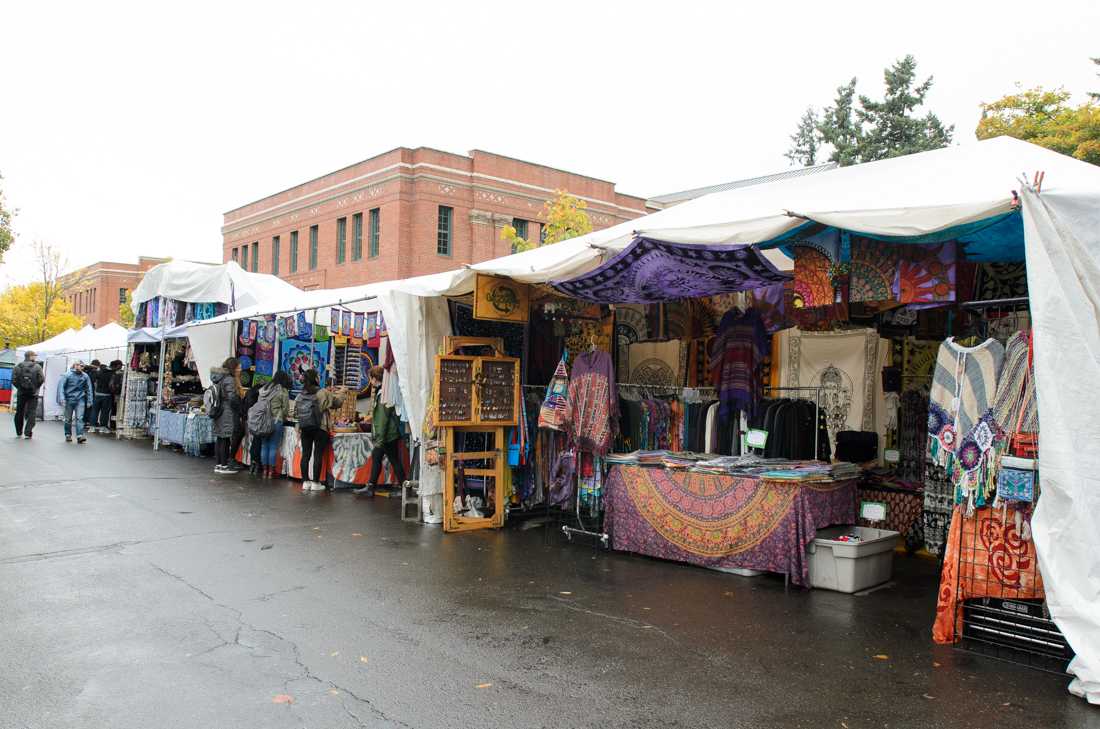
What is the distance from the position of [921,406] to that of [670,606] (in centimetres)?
434

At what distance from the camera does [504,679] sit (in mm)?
4520

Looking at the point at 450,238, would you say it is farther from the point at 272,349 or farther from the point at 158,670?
the point at 158,670

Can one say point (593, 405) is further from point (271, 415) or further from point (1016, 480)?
point (271, 415)

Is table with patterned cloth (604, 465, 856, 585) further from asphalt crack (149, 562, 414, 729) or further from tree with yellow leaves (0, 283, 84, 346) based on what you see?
tree with yellow leaves (0, 283, 84, 346)

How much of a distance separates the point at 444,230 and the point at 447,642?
31.5m

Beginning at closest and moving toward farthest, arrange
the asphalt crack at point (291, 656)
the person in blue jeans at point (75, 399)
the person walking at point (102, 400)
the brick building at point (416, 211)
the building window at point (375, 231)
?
the asphalt crack at point (291, 656) → the person in blue jeans at point (75, 399) → the person walking at point (102, 400) → the brick building at point (416, 211) → the building window at point (375, 231)

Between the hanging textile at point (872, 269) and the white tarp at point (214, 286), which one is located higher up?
the white tarp at point (214, 286)

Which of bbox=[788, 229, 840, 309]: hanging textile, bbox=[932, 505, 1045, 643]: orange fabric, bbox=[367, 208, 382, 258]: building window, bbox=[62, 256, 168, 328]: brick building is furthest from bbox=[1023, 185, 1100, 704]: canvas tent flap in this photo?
bbox=[62, 256, 168, 328]: brick building

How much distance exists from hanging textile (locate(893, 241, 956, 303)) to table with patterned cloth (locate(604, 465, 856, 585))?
1739mm

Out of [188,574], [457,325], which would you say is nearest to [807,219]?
[457,325]

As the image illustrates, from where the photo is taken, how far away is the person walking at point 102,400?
2055 cm

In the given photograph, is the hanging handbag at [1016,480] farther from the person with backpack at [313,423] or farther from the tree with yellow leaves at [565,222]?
the tree with yellow leaves at [565,222]

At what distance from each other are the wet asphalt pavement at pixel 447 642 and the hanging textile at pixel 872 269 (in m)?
2.38

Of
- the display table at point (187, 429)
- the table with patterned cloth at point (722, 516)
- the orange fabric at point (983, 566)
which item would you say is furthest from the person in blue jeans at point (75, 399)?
the orange fabric at point (983, 566)
